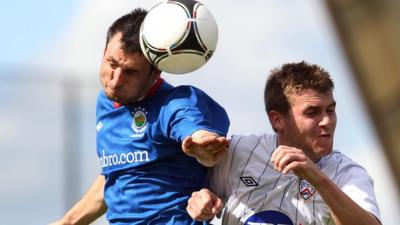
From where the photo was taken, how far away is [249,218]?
4160mm

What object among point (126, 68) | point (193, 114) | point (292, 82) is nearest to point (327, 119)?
point (292, 82)

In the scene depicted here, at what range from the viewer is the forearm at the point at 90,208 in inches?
195

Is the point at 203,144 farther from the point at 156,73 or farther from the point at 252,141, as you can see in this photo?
the point at 252,141

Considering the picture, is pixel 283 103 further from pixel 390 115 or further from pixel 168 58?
pixel 390 115

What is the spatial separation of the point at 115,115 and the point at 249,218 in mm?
976

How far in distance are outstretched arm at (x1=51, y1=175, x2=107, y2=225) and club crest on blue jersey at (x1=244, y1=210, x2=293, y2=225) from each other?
1.20 meters

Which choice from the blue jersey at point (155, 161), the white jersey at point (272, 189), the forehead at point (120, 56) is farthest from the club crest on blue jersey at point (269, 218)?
the forehead at point (120, 56)

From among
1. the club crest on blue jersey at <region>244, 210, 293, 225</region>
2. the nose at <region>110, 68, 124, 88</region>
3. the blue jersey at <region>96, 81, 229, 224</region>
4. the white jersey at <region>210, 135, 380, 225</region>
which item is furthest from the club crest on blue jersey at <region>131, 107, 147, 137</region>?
the club crest on blue jersey at <region>244, 210, 293, 225</region>

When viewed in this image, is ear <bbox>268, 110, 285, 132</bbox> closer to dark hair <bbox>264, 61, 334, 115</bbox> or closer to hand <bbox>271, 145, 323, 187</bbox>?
dark hair <bbox>264, 61, 334, 115</bbox>

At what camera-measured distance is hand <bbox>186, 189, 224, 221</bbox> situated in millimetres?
3664

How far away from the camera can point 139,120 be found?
405 cm

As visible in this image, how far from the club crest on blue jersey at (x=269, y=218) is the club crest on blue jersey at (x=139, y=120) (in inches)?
31.6

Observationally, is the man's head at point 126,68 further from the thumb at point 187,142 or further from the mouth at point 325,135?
the mouth at point 325,135

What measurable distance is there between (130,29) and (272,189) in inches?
48.2
